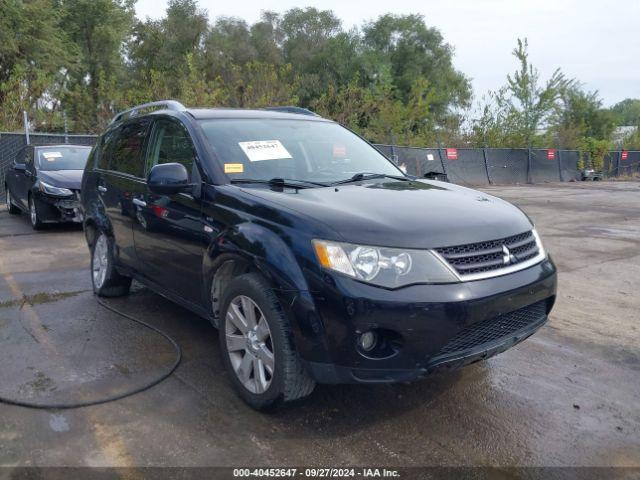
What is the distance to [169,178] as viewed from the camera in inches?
144

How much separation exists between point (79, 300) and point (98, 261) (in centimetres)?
41

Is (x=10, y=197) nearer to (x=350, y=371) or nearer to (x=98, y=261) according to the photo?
(x=98, y=261)

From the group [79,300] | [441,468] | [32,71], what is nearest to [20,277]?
[79,300]

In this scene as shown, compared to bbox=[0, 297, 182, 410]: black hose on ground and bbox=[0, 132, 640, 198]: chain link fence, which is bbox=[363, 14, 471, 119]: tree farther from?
bbox=[0, 297, 182, 410]: black hose on ground

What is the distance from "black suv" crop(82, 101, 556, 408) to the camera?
2.82 meters

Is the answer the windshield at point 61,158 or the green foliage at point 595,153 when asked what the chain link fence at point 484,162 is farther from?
→ the windshield at point 61,158

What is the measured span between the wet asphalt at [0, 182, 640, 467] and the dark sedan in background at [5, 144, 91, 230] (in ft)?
14.9

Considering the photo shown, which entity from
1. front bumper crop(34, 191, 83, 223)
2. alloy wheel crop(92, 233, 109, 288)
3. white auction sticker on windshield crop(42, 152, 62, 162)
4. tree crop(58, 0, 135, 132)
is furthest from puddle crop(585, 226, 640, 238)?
tree crop(58, 0, 135, 132)

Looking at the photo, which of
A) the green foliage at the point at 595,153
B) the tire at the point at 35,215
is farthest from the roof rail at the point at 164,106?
the green foliage at the point at 595,153

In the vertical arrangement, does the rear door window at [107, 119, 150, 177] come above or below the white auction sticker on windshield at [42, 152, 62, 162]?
below

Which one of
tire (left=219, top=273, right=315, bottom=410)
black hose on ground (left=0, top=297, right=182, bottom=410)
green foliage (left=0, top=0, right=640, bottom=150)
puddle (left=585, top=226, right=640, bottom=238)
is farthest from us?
green foliage (left=0, top=0, right=640, bottom=150)

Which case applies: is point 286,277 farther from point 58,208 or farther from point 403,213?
point 58,208

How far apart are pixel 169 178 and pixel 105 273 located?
216 centimetres

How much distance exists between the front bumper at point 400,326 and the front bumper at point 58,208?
25.9ft
